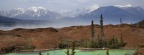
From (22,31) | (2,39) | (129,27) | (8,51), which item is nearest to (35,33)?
(22,31)

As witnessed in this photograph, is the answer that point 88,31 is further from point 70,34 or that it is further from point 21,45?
point 21,45

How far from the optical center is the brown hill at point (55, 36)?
91.6m

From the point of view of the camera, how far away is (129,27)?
112 metres

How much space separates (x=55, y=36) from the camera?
4050 inches

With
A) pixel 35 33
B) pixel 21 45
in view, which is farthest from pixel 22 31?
pixel 21 45

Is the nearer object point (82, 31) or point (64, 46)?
point (64, 46)

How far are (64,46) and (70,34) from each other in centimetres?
1892

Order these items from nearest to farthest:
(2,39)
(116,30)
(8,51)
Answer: (8,51)
(2,39)
(116,30)

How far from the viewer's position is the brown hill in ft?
300

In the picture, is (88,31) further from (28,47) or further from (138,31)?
(28,47)

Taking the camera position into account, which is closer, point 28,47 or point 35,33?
point 28,47

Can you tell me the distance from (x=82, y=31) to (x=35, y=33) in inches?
631

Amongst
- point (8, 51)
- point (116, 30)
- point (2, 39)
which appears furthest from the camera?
point (116, 30)

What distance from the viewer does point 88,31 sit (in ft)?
362
